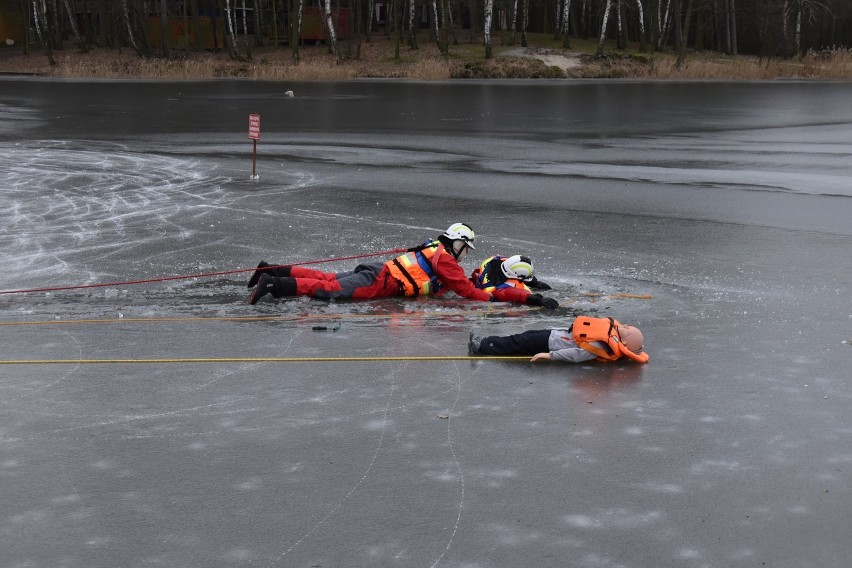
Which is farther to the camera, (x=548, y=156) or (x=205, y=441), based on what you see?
(x=548, y=156)

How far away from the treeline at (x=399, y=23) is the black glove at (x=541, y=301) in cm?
4526

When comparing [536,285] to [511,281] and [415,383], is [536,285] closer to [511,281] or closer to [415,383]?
[511,281]

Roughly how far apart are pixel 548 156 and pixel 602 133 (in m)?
4.94

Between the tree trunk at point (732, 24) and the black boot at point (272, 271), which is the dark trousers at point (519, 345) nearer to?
the black boot at point (272, 271)

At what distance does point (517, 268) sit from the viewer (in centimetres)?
1017

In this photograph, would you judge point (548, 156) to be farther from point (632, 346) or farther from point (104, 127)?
point (632, 346)

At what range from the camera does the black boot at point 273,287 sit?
998cm

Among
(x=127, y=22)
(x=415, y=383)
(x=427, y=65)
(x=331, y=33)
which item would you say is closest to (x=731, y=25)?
(x=331, y=33)

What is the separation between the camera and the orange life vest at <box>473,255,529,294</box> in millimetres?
10195

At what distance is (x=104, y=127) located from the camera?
26.3m

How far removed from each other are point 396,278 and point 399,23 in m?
63.3

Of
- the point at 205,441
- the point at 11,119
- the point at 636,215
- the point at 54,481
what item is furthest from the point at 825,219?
the point at 11,119

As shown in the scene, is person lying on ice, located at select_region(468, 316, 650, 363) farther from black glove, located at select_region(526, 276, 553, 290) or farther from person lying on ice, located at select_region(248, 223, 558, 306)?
black glove, located at select_region(526, 276, 553, 290)

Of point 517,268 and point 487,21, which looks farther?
point 487,21
